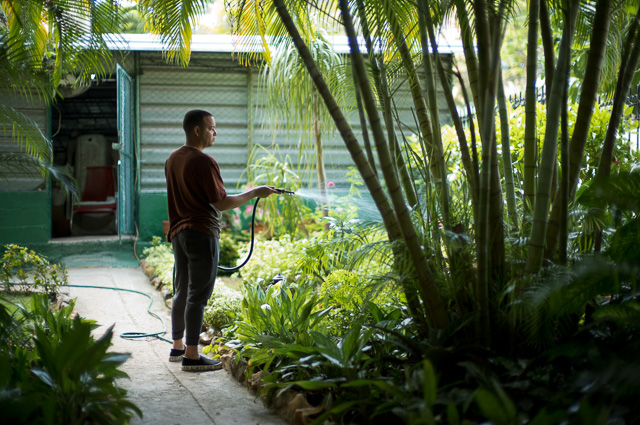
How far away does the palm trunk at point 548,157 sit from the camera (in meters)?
2.73

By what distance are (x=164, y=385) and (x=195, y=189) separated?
1247mm

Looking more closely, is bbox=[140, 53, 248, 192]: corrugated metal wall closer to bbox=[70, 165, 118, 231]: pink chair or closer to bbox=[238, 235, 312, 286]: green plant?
bbox=[238, 235, 312, 286]: green plant

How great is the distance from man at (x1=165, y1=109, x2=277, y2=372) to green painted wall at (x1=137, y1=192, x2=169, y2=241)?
212 inches

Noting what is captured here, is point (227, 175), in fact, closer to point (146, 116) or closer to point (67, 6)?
point (146, 116)

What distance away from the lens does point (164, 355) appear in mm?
4551

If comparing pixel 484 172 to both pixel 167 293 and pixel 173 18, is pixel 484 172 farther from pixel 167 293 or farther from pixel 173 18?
pixel 167 293

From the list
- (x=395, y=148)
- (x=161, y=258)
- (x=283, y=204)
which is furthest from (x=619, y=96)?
(x=161, y=258)

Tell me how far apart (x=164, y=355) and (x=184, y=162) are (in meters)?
1.55

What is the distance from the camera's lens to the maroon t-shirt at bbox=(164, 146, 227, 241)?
393 centimetres

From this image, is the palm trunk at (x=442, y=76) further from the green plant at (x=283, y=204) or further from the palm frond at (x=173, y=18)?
the green plant at (x=283, y=204)

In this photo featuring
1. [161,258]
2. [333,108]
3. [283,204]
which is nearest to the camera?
[333,108]

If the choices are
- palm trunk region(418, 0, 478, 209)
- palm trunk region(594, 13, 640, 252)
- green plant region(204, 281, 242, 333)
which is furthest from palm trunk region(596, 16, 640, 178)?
green plant region(204, 281, 242, 333)

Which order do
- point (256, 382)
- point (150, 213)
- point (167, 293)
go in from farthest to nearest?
point (150, 213)
point (167, 293)
point (256, 382)

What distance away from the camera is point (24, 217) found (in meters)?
9.02
